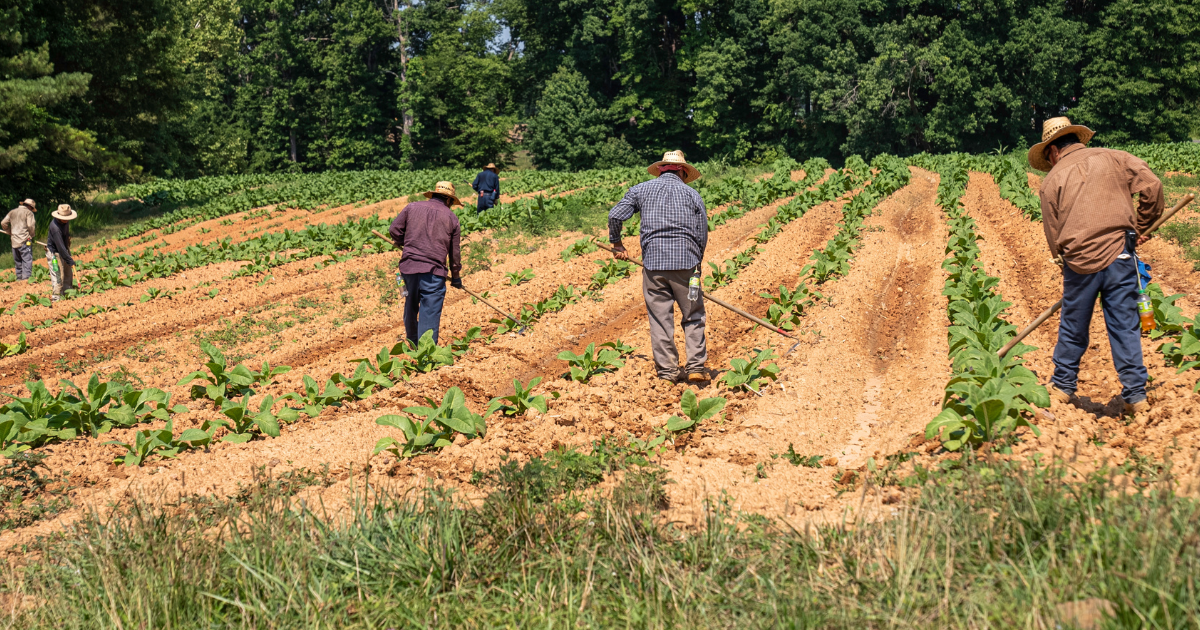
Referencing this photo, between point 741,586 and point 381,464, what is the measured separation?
9.84 feet

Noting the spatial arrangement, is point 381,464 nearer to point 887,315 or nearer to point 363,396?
point 363,396

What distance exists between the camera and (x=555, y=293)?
11.4m

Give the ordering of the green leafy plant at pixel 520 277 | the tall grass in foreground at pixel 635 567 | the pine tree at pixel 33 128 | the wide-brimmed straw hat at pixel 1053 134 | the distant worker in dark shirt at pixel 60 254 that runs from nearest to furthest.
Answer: the tall grass in foreground at pixel 635 567, the wide-brimmed straw hat at pixel 1053 134, the green leafy plant at pixel 520 277, the distant worker in dark shirt at pixel 60 254, the pine tree at pixel 33 128

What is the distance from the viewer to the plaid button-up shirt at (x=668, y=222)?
6.89 meters

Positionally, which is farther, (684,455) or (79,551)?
(684,455)

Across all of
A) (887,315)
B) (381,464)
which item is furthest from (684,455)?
(887,315)

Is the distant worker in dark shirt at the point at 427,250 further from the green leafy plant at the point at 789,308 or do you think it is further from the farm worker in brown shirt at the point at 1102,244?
the farm worker in brown shirt at the point at 1102,244

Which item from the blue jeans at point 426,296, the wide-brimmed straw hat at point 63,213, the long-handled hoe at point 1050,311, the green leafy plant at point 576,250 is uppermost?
the long-handled hoe at point 1050,311

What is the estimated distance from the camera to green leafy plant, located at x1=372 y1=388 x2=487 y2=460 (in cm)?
549

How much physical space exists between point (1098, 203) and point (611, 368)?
4230 mm

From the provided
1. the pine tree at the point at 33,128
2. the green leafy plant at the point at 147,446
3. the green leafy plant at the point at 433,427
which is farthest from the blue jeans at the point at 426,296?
the pine tree at the point at 33,128

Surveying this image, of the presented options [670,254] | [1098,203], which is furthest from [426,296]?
[1098,203]

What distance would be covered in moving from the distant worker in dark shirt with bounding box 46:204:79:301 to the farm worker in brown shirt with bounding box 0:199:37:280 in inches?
67.5

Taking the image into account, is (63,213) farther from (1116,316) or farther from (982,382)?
(1116,316)
